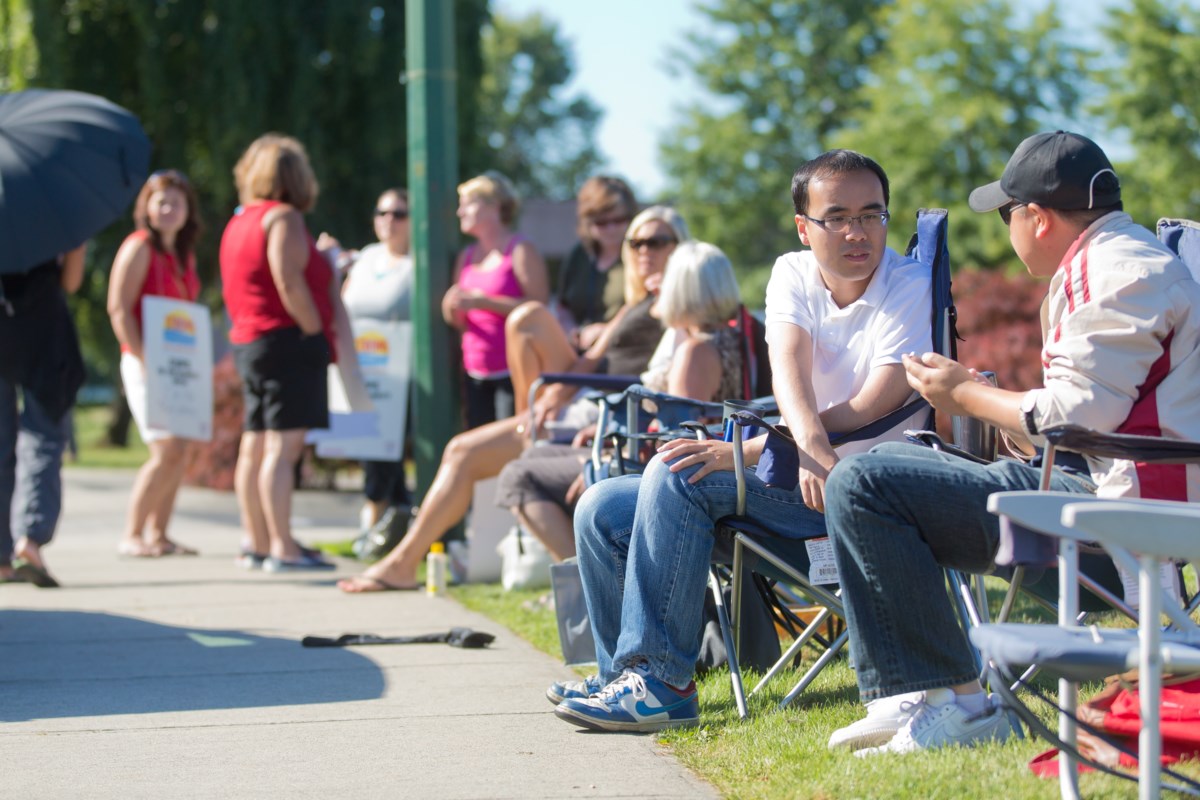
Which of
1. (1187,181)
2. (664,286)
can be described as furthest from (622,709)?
(1187,181)

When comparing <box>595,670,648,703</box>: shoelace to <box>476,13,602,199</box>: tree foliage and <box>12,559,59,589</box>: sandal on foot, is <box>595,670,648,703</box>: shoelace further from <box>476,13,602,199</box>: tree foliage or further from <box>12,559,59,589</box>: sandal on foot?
<box>476,13,602,199</box>: tree foliage

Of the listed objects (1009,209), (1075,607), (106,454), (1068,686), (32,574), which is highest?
(1009,209)

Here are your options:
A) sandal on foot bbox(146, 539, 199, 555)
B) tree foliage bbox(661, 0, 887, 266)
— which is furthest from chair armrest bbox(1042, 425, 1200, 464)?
tree foliage bbox(661, 0, 887, 266)

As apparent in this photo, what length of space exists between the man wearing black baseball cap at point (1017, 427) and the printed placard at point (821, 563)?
41 centimetres

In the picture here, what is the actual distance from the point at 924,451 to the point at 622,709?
111 centimetres

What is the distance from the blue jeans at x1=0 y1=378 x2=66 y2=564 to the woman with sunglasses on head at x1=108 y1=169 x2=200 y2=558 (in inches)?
36.3

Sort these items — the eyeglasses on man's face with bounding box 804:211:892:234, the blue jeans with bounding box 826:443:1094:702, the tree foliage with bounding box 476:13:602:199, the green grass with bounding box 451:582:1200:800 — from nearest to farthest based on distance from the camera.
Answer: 1. the green grass with bounding box 451:582:1200:800
2. the blue jeans with bounding box 826:443:1094:702
3. the eyeglasses on man's face with bounding box 804:211:892:234
4. the tree foliage with bounding box 476:13:602:199

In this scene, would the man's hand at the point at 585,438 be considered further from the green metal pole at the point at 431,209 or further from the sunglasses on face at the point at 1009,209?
the sunglasses on face at the point at 1009,209

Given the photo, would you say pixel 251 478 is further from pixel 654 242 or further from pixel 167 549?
pixel 654 242

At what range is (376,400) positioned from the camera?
29.3ft

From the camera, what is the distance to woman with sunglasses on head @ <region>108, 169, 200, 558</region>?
8383mm

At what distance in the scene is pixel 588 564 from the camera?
434 cm

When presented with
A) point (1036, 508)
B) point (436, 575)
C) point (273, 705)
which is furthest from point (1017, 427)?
point (436, 575)

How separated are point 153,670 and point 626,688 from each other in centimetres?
205
